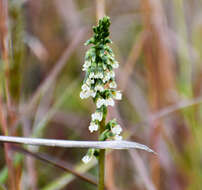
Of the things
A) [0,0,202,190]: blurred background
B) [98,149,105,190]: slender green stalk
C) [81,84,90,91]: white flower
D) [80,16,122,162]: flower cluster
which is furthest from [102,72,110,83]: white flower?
[0,0,202,190]: blurred background

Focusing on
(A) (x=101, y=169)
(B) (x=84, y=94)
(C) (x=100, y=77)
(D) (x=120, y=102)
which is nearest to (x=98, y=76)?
(C) (x=100, y=77)

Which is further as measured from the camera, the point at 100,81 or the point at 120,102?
the point at 120,102

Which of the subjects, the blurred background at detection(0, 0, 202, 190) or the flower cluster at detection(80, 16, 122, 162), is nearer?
the flower cluster at detection(80, 16, 122, 162)

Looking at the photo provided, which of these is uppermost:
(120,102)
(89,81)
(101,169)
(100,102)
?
(120,102)

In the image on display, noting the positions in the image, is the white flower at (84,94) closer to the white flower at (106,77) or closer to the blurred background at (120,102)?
the white flower at (106,77)

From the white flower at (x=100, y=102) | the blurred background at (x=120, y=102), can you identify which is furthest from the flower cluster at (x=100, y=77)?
the blurred background at (x=120, y=102)

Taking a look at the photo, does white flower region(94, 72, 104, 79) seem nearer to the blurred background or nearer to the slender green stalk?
the slender green stalk

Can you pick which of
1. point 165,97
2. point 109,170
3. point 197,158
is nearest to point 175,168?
point 197,158

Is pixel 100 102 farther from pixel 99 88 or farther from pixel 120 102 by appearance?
pixel 120 102
